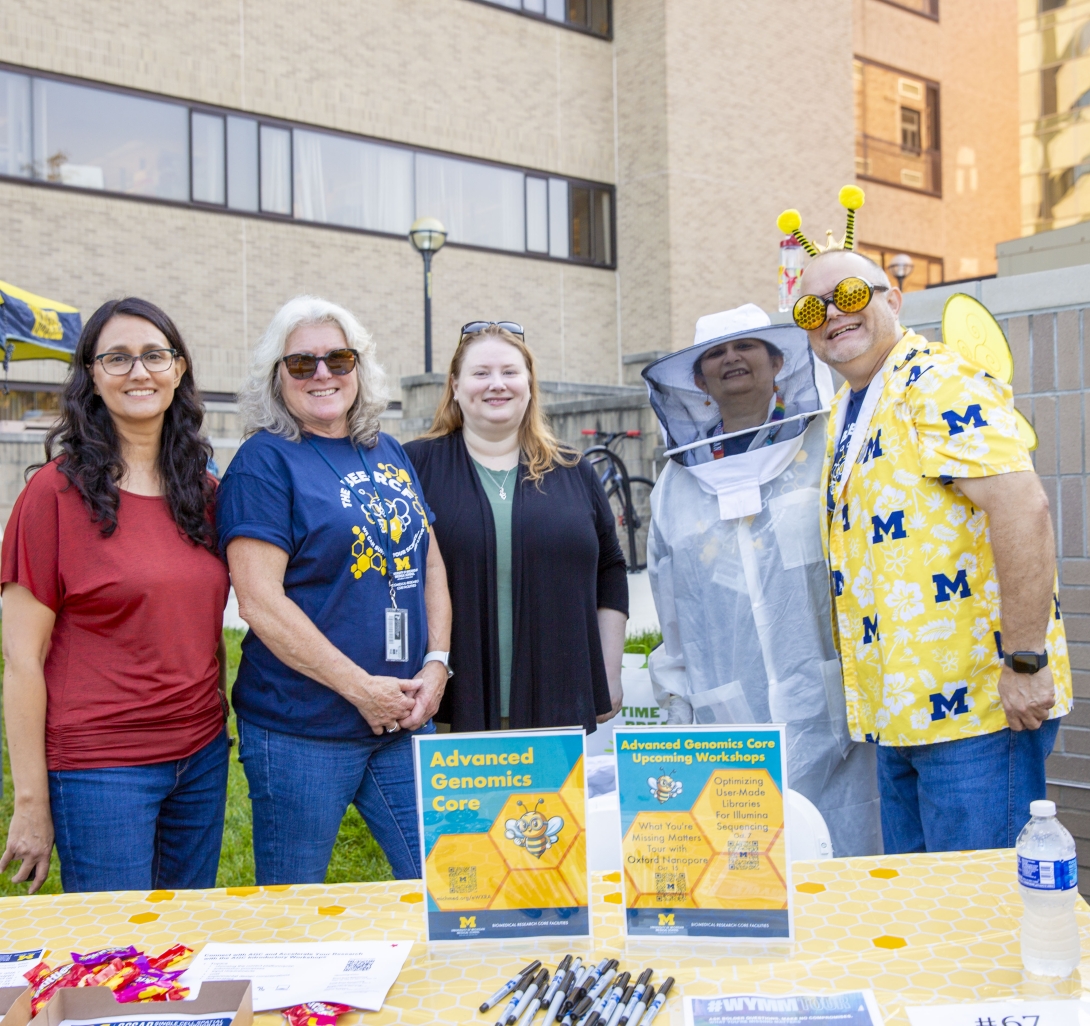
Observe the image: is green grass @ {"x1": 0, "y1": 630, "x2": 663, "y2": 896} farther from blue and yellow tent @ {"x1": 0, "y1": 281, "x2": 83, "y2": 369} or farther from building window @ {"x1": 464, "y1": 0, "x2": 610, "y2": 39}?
building window @ {"x1": 464, "y1": 0, "x2": 610, "y2": 39}

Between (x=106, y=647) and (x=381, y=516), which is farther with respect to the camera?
(x=381, y=516)

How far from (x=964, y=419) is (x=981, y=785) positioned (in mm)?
743

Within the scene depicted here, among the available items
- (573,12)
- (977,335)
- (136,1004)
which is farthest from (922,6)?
(136,1004)

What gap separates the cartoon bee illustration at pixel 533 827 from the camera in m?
1.49

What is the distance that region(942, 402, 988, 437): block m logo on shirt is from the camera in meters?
2.07

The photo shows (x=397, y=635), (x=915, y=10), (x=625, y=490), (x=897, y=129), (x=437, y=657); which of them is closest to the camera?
(x=397, y=635)

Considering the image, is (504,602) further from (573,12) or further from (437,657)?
(573,12)

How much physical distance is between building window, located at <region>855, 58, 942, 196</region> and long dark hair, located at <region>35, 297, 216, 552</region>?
18534 millimetres

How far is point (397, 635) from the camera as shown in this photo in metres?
2.26

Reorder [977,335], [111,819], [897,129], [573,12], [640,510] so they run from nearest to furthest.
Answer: [111,819]
[977,335]
[640,510]
[573,12]
[897,129]

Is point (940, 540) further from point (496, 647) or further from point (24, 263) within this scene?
point (24, 263)

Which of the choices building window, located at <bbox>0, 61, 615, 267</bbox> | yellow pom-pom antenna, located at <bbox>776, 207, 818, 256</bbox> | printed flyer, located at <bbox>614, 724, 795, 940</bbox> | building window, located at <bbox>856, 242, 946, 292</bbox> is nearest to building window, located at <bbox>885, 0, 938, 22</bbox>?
building window, located at <bbox>856, 242, 946, 292</bbox>

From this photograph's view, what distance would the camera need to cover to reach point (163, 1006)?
4.09 feet

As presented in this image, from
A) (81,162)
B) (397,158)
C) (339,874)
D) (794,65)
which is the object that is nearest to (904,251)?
(794,65)
